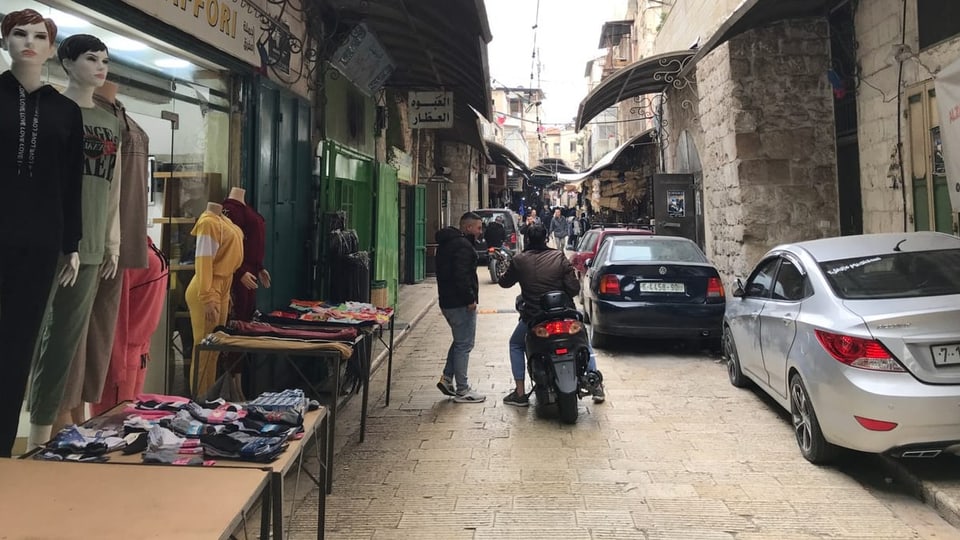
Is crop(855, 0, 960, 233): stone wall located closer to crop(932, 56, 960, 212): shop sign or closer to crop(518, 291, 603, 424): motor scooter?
crop(932, 56, 960, 212): shop sign

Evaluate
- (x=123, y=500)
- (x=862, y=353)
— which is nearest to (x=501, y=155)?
(x=862, y=353)

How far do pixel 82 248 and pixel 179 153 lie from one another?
2308 mm

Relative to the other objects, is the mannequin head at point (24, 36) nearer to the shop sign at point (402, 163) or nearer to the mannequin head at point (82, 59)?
the mannequin head at point (82, 59)

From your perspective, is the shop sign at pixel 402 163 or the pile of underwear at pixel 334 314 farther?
the shop sign at pixel 402 163

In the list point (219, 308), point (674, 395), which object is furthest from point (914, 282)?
point (219, 308)

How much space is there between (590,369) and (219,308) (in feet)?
10.6

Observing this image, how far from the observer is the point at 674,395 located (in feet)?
19.7

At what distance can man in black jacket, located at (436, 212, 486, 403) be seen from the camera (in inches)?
225

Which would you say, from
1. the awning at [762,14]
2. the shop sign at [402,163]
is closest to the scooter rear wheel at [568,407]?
the awning at [762,14]

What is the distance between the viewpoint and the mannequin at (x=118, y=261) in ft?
10.1

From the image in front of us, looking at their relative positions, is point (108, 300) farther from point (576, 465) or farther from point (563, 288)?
point (563, 288)

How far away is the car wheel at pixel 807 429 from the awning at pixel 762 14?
4.80m

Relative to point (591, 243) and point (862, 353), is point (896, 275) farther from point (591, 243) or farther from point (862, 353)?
point (591, 243)

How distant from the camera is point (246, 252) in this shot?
470 cm
